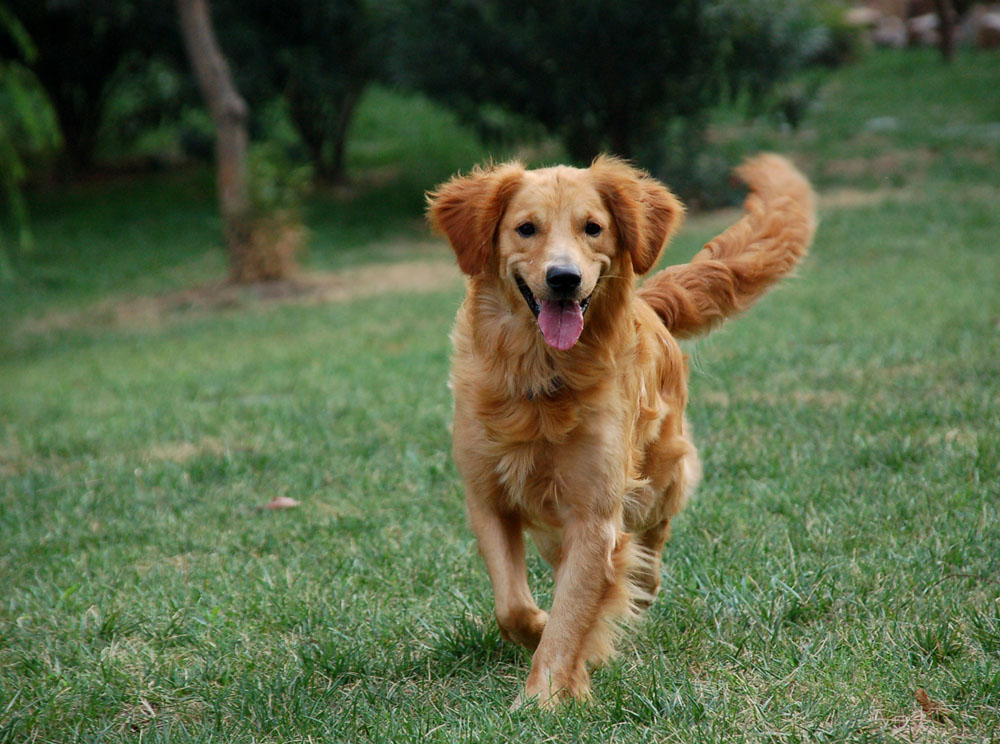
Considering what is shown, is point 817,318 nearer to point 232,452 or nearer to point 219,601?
point 232,452

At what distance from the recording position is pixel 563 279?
3152 mm

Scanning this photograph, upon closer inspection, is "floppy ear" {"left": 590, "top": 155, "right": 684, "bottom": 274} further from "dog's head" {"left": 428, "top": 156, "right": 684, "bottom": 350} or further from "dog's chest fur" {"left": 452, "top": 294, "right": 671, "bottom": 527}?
"dog's chest fur" {"left": 452, "top": 294, "right": 671, "bottom": 527}

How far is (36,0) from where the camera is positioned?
18.9m

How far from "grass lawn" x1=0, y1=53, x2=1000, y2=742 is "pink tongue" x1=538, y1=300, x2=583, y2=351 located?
0.98m

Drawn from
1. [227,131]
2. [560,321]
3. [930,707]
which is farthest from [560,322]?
[227,131]

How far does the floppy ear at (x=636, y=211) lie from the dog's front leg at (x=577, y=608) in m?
0.88

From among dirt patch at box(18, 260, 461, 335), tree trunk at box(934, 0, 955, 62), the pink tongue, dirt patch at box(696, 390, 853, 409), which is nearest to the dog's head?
the pink tongue

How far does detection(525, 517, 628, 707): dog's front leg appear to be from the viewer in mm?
3035

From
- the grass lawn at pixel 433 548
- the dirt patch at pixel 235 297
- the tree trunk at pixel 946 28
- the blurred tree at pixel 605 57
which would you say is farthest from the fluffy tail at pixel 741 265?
the tree trunk at pixel 946 28

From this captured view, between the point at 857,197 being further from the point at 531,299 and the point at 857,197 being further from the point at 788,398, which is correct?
the point at 531,299

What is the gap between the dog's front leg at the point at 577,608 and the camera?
9.96ft

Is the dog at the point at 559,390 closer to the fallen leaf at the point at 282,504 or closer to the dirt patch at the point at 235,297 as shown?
the fallen leaf at the point at 282,504

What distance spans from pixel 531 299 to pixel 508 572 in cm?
83

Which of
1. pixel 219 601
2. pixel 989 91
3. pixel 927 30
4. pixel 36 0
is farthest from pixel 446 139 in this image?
pixel 219 601
